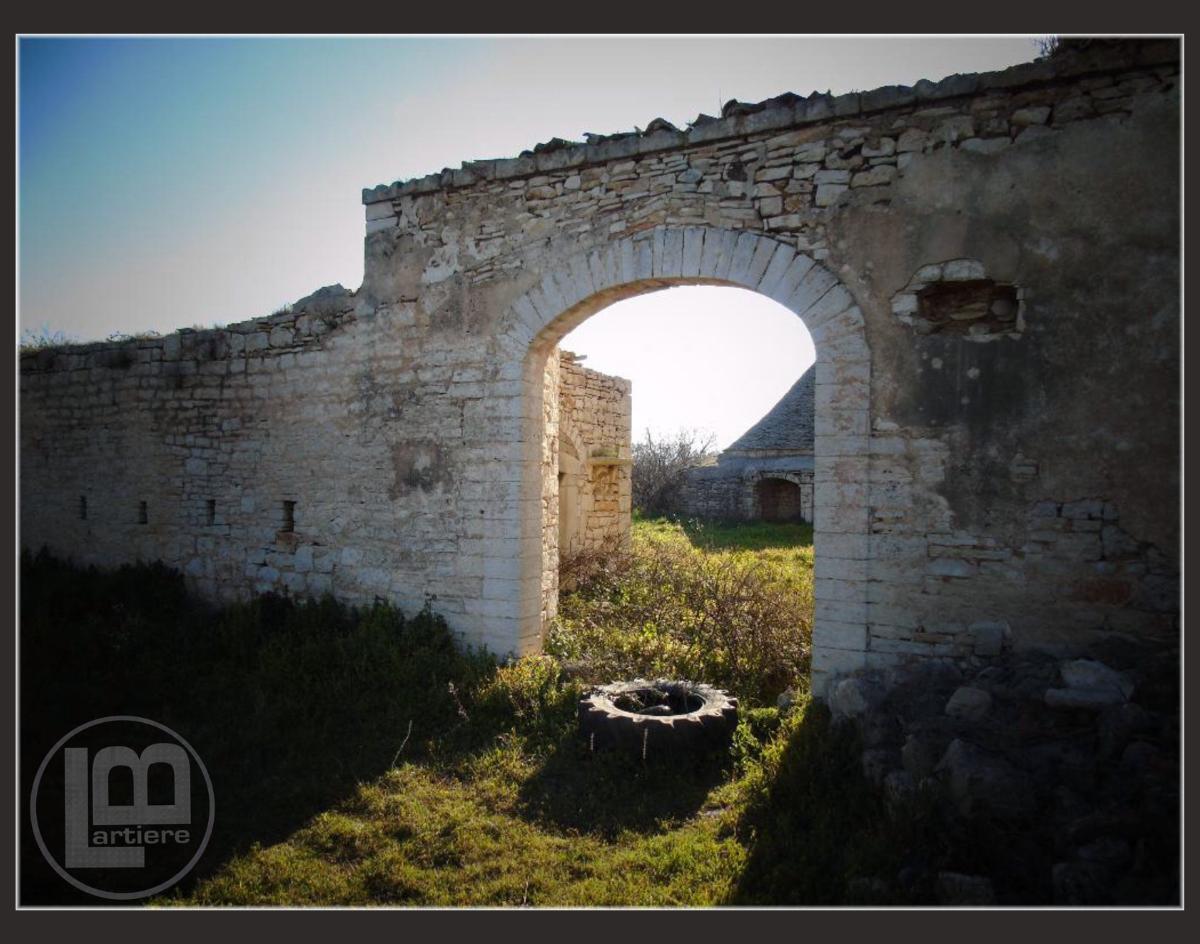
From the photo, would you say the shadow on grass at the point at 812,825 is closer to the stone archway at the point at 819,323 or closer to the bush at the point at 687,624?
the stone archway at the point at 819,323

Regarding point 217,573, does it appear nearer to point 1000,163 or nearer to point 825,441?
point 825,441

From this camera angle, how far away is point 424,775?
4.93 metres

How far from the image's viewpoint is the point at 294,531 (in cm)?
759

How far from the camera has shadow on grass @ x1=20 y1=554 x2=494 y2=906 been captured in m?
4.63

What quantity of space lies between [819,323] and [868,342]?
36 centimetres

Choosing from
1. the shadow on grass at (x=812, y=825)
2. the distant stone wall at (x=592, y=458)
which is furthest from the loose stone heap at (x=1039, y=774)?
the distant stone wall at (x=592, y=458)

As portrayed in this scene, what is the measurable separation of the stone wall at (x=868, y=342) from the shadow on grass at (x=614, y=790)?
4.47 ft

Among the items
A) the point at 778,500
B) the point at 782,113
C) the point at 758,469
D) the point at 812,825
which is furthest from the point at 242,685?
the point at 778,500

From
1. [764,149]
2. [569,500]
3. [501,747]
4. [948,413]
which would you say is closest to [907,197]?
[764,149]

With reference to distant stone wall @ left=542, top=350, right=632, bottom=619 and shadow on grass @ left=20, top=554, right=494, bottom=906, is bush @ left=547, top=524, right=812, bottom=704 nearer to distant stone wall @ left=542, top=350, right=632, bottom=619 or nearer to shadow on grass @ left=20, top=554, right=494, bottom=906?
distant stone wall @ left=542, top=350, right=632, bottom=619

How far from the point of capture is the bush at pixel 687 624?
628cm

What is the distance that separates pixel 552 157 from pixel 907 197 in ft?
9.08

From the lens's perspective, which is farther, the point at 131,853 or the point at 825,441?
the point at 825,441
